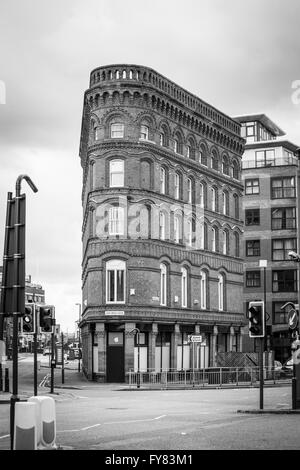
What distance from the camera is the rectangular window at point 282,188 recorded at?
83062 mm

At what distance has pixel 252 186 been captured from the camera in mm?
84500

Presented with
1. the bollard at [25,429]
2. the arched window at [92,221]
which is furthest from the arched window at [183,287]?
the bollard at [25,429]

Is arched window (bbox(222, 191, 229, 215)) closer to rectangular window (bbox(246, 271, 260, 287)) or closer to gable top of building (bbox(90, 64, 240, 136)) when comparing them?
gable top of building (bbox(90, 64, 240, 136))

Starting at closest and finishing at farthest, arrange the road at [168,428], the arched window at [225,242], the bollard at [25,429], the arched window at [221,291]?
the bollard at [25,429] → the road at [168,428] → the arched window at [221,291] → the arched window at [225,242]

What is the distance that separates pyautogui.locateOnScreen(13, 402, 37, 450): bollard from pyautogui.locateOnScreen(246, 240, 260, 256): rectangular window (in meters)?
71.3

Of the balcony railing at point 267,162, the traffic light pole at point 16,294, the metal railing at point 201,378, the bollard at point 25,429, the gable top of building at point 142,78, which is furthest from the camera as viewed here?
the balcony railing at point 267,162

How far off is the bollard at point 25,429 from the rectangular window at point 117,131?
1656 inches

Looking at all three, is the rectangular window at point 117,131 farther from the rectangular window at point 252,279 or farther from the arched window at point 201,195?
the rectangular window at point 252,279

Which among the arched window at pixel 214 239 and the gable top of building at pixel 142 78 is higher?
the gable top of building at pixel 142 78

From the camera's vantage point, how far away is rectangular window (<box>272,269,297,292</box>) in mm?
81750

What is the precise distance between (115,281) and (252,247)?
1320 inches

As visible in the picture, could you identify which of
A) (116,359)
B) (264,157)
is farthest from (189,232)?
(264,157)

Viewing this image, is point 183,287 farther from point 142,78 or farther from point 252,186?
point 252,186
